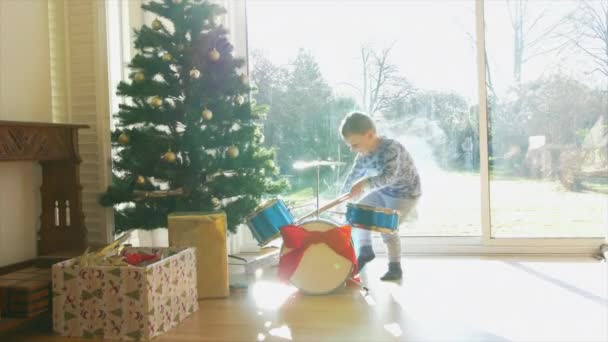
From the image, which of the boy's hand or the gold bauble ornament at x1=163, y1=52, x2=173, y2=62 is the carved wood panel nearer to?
the gold bauble ornament at x1=163, y1=52, x2=173, y2=62

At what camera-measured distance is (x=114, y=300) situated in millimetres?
2346

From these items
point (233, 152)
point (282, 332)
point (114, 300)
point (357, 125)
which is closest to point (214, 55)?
point (233, 152)

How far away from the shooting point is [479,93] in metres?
3.76

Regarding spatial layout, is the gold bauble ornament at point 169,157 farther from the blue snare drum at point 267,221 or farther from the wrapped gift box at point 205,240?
the blue snare drum at point 267,221

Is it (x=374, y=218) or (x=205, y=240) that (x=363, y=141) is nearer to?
(x=374, y=218)

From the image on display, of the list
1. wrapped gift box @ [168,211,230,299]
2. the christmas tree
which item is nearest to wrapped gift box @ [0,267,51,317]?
wrapped gift box @ [168,211,230,299]

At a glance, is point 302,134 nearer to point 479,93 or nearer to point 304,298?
point 479,93

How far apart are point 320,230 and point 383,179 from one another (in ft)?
1.81

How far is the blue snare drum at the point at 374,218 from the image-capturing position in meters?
2.96

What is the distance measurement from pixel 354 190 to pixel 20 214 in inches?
65.5

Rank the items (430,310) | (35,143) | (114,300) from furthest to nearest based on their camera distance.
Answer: (35,143)
(430,310)
(114,300)

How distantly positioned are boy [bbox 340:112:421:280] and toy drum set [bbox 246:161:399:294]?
0.26m

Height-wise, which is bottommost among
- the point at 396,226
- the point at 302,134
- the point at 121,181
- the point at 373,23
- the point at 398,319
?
the point at 398,319

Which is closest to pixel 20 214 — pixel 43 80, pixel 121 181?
pixel 121 181
